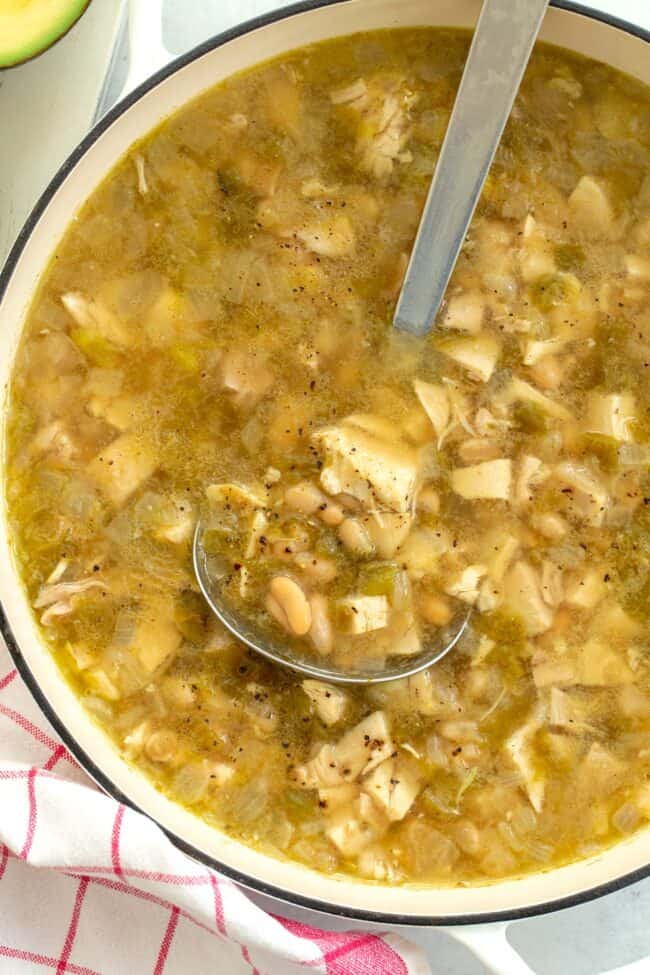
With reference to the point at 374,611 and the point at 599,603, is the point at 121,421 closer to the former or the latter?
the point at 374,611

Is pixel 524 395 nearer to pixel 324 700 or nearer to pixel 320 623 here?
pixel 320 623

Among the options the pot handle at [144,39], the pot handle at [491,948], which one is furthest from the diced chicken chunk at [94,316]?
the pot handle at [491,948]

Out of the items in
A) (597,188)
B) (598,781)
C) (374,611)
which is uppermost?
(597,188)

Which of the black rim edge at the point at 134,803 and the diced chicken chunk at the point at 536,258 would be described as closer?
the black rim edge at the point at 134,803

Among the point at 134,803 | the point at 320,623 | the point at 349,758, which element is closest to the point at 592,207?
the point at 320,623

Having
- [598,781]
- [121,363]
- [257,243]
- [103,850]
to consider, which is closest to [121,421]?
[121,363]

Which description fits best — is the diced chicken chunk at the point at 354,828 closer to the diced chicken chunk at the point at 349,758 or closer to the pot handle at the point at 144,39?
the diced chicken chunk at the point at 349,758
